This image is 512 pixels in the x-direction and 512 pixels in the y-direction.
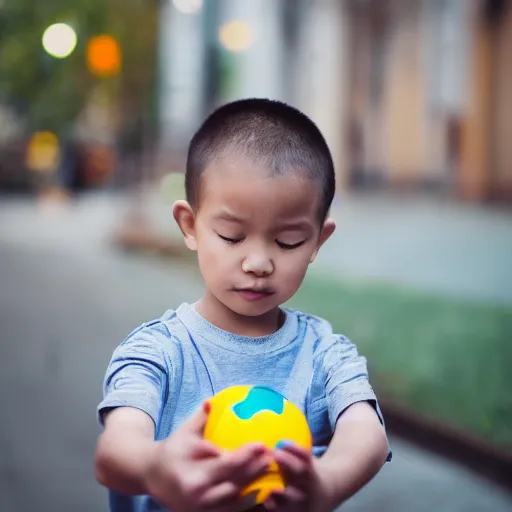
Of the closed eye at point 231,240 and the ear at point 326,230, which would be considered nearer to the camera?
the closed eye at point 231,240

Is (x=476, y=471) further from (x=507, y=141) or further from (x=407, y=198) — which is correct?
(x=407, y=198)

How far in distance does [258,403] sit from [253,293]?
198mm

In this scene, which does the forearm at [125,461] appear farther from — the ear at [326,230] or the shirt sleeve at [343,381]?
the ear at [326,230]

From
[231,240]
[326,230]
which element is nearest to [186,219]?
[231,240]

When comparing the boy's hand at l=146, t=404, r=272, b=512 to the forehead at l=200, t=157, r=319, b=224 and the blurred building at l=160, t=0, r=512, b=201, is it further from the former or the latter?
the blurred building at l=160, t=0, r=512, b=201

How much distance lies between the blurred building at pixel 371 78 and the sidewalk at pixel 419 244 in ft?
3.04

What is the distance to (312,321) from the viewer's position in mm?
1626

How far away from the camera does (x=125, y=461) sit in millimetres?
1297

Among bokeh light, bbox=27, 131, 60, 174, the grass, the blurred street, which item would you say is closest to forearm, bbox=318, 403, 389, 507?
the blurred street

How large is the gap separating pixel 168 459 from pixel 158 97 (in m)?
14.3

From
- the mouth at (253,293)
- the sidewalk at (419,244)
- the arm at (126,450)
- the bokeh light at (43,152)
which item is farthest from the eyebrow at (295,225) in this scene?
the bokeh light at (43,152)

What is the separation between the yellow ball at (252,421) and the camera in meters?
1.32

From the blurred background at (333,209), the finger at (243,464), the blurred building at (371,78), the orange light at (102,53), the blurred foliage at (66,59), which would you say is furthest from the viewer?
the blurred building at (371,78)

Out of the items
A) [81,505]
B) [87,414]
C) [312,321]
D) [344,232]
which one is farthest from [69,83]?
[312,321]
